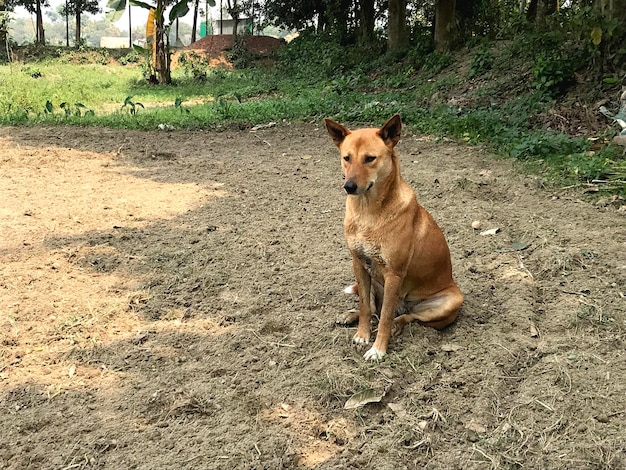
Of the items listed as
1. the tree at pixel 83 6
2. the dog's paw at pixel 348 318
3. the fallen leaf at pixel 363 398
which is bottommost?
the fallen leaf at pixel 363 398

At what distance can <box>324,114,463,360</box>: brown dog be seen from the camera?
3.21 m

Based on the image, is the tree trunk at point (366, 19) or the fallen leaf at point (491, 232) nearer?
the fallen leaf at point (491, 232)

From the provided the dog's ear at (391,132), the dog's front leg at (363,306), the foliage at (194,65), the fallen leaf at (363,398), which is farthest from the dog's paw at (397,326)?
the foliage at (194,65)

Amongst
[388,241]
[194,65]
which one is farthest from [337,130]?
[194,65]

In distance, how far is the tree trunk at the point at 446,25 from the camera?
1549 centimetres

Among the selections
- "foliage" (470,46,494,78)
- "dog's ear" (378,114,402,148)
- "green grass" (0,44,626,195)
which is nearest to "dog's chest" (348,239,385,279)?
"dog's ear" (378,114,402,148)

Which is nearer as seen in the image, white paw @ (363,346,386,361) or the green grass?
A: white paw @ (363,346,386,361)


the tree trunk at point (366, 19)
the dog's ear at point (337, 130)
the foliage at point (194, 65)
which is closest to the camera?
the dog's ear at point (337, 130)

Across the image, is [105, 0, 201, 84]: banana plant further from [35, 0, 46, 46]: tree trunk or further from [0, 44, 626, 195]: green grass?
[35, 0, 46, 46]: tree trunk

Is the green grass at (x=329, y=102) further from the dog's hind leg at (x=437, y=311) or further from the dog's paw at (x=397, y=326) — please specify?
the dog's paw at (x=397, y=326)

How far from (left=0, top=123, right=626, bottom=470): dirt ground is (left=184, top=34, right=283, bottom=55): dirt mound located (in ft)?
70.9

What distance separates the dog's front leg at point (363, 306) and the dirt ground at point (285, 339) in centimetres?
14

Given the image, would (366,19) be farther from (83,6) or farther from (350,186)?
(350,186)

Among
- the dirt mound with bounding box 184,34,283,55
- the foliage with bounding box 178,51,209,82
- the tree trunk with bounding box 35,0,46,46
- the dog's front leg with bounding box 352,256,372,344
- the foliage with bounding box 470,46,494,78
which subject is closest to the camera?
the dog's front leg with bounding box 352,256,372,344
